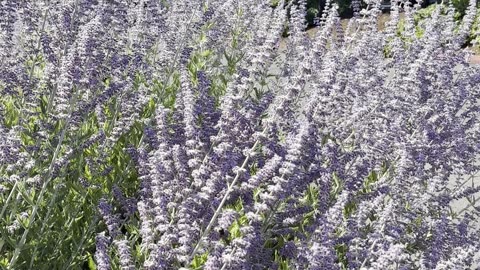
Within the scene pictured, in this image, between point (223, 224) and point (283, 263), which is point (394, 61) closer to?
point (283, 263)

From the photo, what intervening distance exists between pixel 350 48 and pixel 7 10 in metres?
3.00

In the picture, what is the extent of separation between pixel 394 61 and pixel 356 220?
285cm

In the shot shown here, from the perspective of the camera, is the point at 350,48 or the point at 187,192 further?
the point at 350,48

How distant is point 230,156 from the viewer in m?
3.34

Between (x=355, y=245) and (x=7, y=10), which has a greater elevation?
(x=7, y=10)

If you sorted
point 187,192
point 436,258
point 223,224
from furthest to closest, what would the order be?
point 436,258 → point 187,192 → point 223,224

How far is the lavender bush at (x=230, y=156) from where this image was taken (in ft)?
11.0

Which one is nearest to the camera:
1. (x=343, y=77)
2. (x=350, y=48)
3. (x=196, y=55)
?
(x=343, y=77)

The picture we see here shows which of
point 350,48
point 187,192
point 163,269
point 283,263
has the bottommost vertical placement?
point 283,263

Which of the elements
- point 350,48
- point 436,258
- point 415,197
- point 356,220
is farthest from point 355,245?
point 350,48

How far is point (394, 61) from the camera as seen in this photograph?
Answer: 20.8 feet

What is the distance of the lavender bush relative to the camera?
3338mm

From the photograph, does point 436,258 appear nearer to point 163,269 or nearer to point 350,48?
point 163,269

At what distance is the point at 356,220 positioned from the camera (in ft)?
12.6
